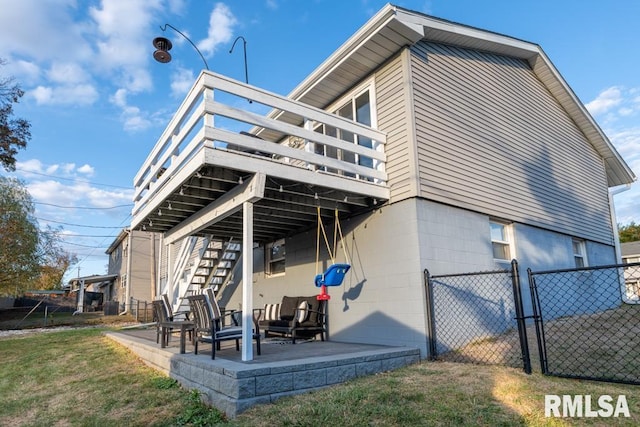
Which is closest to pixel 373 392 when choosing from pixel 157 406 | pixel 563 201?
pixel 157 406

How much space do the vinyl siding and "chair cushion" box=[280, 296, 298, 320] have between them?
3375 millimetres

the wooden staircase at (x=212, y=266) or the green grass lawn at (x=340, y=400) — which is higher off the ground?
the wooden staircase at (x=212, y=266)

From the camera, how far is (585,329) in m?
7.50

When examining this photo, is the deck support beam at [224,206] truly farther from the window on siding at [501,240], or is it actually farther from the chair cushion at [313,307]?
the window on siding at [501,240]

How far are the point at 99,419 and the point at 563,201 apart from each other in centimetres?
1133

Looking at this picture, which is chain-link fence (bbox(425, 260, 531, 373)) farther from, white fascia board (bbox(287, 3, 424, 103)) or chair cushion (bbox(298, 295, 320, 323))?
white fascia board (bbox(287, 3, 424, 103))

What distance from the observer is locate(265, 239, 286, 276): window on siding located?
10.4m

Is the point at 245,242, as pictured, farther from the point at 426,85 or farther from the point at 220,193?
the point at 426,85

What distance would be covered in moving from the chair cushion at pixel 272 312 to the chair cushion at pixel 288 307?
20 centimetres

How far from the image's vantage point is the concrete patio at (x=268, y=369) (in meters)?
4.28

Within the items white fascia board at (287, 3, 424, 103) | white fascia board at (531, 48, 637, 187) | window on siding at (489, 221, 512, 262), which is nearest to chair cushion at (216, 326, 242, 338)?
white fascia board at (287, 3, 424, 103)

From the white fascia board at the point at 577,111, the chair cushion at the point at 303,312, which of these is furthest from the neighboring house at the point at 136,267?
the white fascia board at the point at 577,111

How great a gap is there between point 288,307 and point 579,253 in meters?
8.62

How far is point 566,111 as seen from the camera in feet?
40.7
